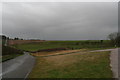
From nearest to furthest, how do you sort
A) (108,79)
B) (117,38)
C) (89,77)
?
(108,79) → (89,77) → (117,38)

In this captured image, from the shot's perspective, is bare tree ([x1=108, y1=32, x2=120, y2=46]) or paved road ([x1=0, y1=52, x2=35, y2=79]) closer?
paved road ([x1=0, y1=52, x2=35, y2=79])

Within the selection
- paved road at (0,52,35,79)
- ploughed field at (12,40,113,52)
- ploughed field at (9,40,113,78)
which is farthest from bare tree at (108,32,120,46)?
paved road at (0,52,35,79)

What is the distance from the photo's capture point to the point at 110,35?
186 ft

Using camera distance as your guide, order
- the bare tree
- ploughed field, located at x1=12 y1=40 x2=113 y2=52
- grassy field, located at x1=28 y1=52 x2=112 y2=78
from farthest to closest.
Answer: the bare tree → ploughed field, located at x1=12 y1=40 x2=113 y2=52 → grassy field, located at x1=28 y1=52 x2=112 y2=78

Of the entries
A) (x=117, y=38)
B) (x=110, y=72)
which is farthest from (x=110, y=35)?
(x=110, y=72)

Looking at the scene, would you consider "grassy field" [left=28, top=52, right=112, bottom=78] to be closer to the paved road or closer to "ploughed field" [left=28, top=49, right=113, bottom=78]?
"ploughed field" [left=28, top=49, right=113, bottom=78]

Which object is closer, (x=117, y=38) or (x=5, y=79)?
(x=5, y=79)

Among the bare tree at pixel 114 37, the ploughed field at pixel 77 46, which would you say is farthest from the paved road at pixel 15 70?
the bare tree at pixel 114 37

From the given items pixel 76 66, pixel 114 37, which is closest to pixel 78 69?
pixel 76 66

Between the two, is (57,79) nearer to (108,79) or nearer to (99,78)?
(99,78)

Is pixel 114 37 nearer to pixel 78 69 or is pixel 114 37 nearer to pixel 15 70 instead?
pixel 78 69

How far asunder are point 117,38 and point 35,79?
49.3 meters

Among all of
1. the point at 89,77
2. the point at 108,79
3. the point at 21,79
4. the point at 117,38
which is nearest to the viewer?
the point at 108,79

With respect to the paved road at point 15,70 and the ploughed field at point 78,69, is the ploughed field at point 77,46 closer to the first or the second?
the ploughed field at point 78,69
